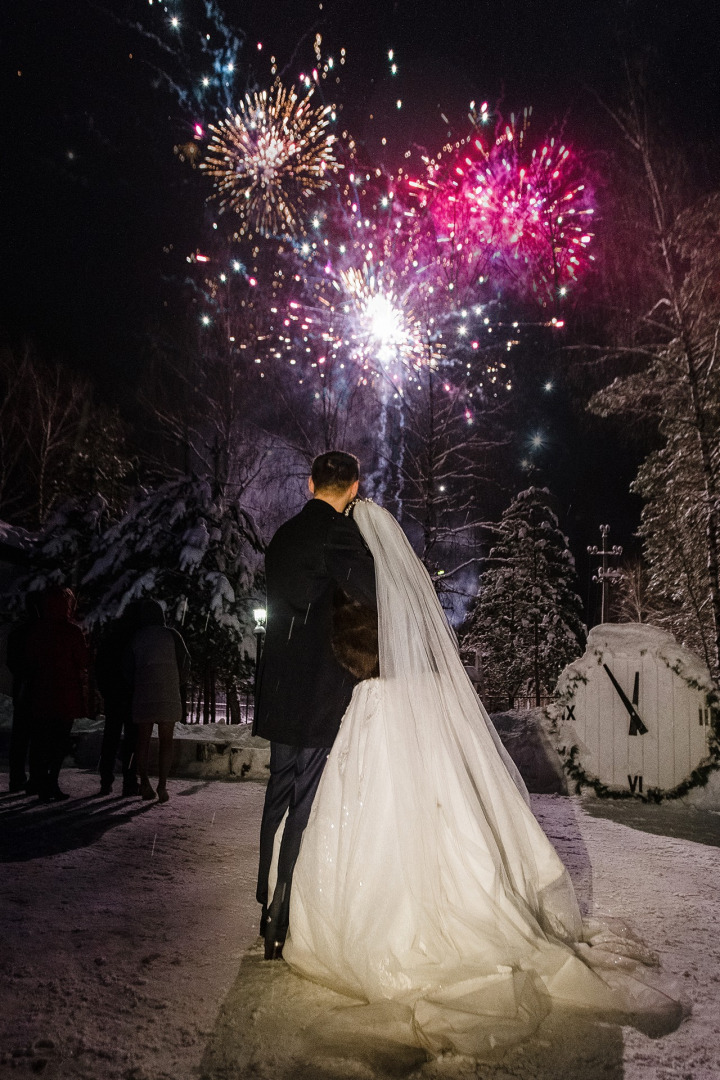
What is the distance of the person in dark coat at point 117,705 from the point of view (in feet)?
25.0

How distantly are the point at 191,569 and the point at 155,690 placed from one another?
6963 millimetres

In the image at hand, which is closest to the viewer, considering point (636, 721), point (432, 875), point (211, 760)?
point (432, 875)

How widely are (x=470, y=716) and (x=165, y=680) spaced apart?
4.37 metres

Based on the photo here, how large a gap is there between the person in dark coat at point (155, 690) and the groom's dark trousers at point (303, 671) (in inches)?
151

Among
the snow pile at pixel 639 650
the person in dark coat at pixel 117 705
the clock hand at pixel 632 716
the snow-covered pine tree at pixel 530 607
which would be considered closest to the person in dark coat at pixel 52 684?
the person in dark coat at pixel 117 705

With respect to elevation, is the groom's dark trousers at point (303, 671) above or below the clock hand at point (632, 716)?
above

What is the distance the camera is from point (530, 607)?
1277 inches

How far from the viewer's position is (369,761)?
3.33 meters

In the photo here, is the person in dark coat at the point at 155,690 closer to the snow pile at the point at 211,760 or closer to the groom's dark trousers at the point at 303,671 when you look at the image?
the snow pile at the point at 211,760

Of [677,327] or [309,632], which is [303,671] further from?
[677,327]

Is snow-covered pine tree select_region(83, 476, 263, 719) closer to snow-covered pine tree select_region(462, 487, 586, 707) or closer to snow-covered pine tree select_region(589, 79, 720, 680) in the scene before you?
snow-covered pine tree select_region(589, 79, 720, 680)

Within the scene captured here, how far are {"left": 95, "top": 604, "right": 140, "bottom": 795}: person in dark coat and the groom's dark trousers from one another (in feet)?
14.5

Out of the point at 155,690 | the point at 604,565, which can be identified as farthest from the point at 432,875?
the point at 604,565

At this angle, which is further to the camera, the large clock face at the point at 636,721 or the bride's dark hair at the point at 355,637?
the large clock face at the point at 636,721
